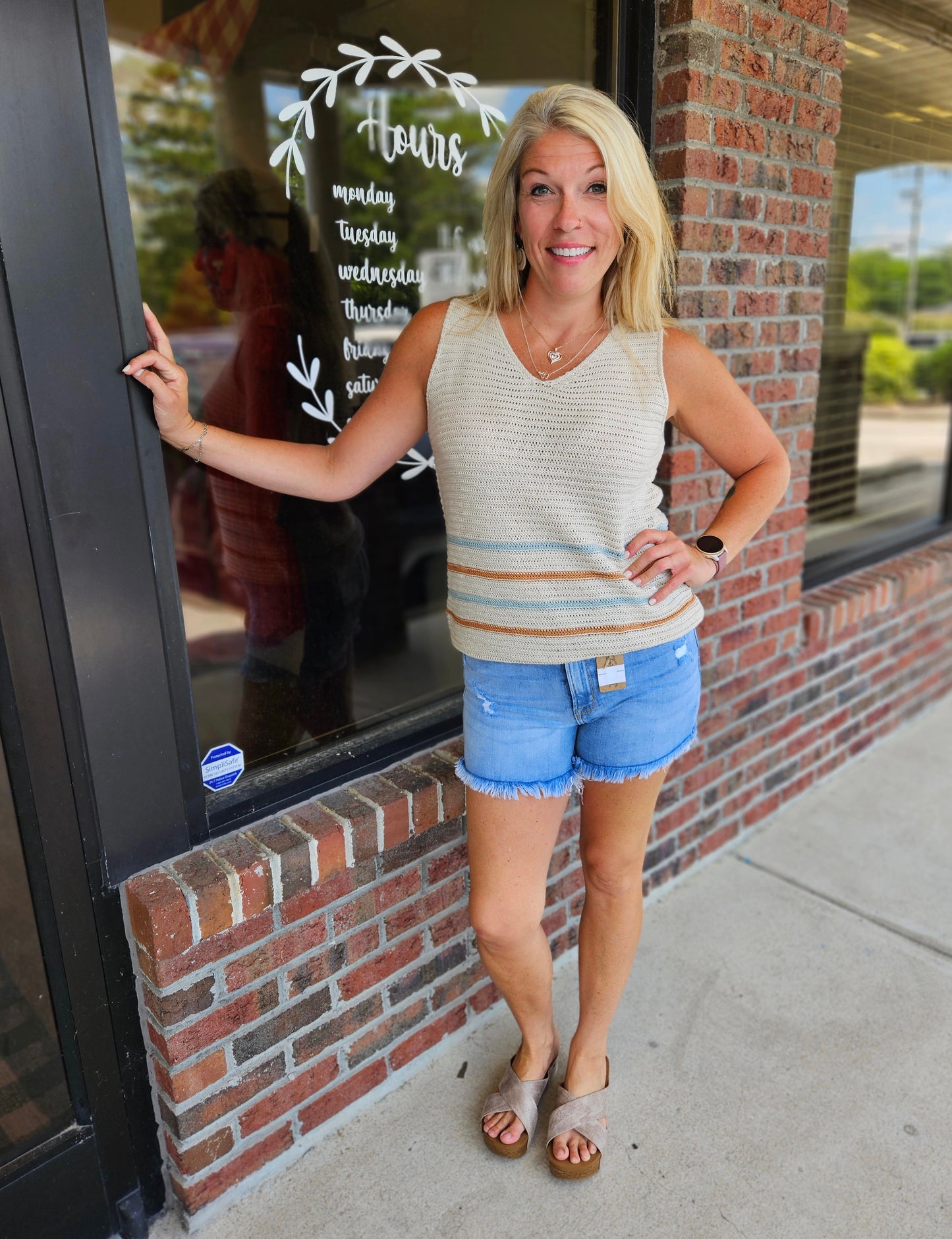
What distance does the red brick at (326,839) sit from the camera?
1751mm

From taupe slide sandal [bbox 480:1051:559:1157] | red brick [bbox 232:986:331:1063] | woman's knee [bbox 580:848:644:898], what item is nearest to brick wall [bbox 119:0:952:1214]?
red brick [bbox 232:986:331:1063]

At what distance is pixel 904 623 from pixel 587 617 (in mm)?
2541

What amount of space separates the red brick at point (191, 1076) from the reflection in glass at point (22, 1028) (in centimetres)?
16

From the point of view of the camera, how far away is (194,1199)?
1.69m

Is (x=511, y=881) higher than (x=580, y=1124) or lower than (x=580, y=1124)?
higher

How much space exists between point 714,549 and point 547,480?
370 millimetres

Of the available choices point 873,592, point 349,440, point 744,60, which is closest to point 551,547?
point 349,440

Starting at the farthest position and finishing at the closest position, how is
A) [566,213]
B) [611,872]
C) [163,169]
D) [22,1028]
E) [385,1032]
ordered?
[163,169] → [385,1032] → [611,872] → [22,1028] → [566,213]

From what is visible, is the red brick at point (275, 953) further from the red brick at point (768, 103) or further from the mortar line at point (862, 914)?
the red brick at point (768, 103)

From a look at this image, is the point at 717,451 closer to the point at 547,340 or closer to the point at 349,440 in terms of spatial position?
the point at 547,340

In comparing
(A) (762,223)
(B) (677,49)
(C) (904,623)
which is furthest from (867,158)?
(C) (904,623)

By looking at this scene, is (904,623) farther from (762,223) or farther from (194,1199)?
(194,1199)

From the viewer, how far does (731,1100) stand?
6.45 ft

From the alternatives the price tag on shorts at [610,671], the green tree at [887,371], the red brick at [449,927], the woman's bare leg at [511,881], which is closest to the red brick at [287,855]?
the woman's bare leg at [511,881]
